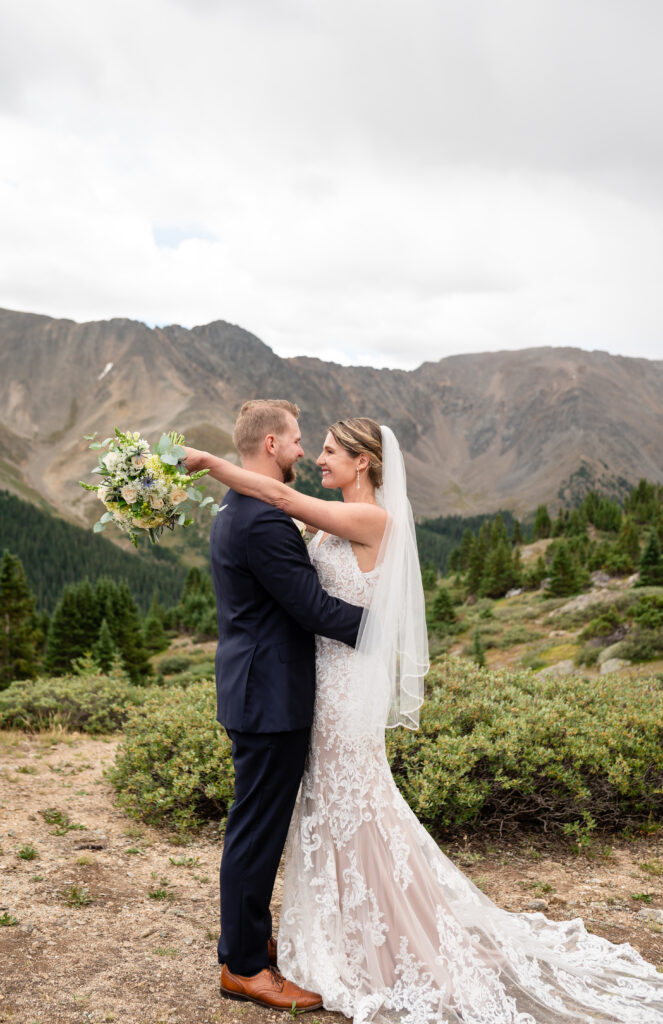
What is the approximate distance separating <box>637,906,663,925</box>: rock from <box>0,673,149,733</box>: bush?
782cm

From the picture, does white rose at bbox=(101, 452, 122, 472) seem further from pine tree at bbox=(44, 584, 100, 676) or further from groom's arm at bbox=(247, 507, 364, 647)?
pine tree at bbox=(44, 584, 100, 676)

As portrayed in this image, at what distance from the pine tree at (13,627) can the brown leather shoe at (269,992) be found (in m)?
46.0

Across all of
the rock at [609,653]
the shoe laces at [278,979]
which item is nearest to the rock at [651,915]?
the shoe laces at [278,979]

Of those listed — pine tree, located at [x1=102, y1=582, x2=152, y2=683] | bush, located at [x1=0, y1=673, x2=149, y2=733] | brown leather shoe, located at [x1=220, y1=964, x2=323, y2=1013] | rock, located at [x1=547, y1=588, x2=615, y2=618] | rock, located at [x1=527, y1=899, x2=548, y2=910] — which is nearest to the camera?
brown leather shoe, located at [x1=220, y1=964, x2=323, y2=1013]

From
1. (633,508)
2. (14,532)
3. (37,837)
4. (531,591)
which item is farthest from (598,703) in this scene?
(14,532)

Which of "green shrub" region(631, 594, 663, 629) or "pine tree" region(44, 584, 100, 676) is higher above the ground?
"green shrub" region(631, 594, 663, 629)

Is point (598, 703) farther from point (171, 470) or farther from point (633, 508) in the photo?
point (633, 508)

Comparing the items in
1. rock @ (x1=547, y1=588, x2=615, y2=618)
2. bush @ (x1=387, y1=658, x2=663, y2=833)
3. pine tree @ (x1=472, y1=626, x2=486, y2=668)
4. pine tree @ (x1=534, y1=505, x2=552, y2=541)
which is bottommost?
pine tree @ (x1=472, y1=626, x2=486, y2=668)

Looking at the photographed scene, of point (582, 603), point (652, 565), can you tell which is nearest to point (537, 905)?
point (582, 603)

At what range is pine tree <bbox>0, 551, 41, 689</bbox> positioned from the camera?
47.5 metres

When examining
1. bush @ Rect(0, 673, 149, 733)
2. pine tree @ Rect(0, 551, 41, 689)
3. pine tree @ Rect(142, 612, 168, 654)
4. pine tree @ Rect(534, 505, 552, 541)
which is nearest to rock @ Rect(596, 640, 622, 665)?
bush @ Rect(0, 673, 149, 733)

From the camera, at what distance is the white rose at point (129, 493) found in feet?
14.0

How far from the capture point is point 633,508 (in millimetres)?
96875

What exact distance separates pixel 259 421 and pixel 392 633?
1.58 m
